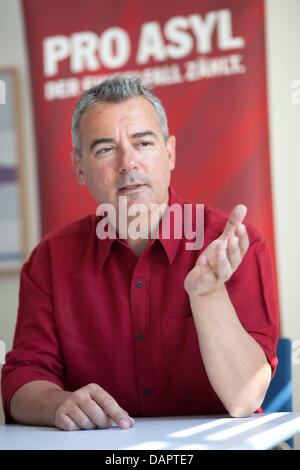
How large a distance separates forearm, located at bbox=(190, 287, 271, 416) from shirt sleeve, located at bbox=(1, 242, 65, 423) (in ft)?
1.44

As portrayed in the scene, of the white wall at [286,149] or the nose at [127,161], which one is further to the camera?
the white wall at [286,149]

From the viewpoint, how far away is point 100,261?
1.63m

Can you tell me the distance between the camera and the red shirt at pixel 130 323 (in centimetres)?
148

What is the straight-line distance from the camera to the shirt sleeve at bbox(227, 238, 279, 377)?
138cm

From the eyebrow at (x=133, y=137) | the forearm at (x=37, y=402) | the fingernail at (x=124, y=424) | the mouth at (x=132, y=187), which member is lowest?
the forearm at (x=37, y=402)

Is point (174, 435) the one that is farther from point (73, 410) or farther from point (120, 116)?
point (120, 116)

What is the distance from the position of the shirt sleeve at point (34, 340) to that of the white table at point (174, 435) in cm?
21

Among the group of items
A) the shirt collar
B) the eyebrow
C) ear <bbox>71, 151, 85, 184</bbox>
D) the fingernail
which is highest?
the eyebrow

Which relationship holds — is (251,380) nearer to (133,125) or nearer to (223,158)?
(133,125)

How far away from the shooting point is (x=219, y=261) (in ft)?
3.88

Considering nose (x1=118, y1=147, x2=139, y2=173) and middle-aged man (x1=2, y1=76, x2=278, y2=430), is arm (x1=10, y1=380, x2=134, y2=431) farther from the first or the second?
nose (x1=118, y1=147, x2=139, y2=173)

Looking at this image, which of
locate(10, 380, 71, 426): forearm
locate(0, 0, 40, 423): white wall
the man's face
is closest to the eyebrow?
the man's face

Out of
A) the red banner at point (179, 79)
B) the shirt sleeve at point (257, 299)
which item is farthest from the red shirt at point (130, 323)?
the red banner at point (179, 79)

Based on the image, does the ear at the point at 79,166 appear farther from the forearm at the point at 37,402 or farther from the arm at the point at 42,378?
the forearm at the point at 37,402
